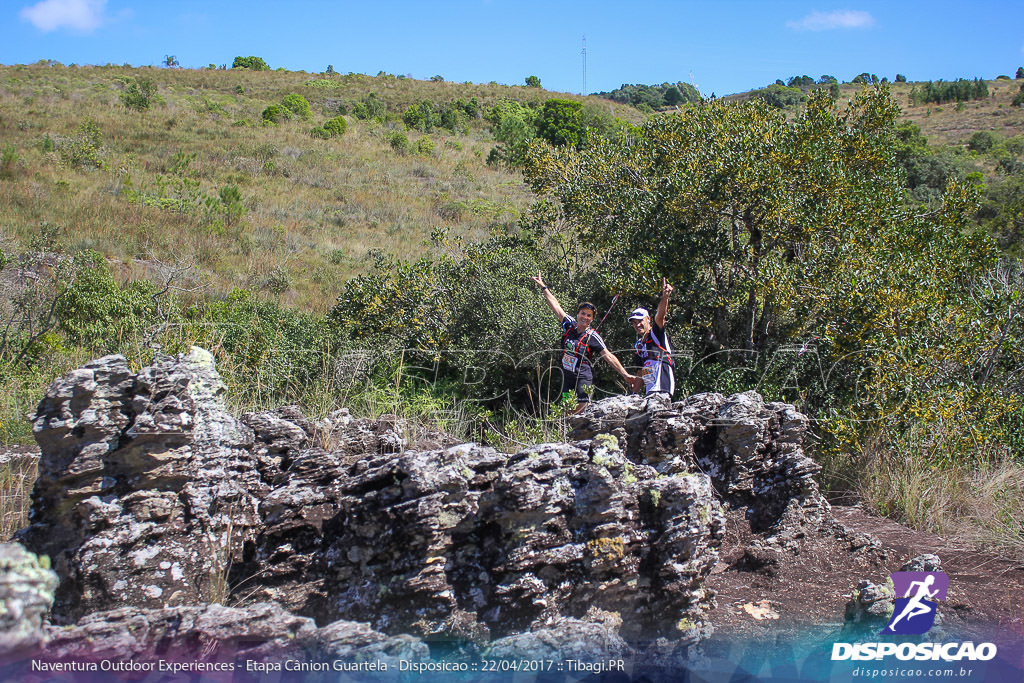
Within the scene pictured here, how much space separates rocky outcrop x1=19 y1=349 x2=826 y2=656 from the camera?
3211mm

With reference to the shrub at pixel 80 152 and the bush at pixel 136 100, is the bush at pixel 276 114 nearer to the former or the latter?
the bush at pixel 136 100

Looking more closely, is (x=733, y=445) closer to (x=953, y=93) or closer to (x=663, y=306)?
(x=663, y=306)

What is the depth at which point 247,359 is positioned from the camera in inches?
295

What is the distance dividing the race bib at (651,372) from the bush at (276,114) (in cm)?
2579

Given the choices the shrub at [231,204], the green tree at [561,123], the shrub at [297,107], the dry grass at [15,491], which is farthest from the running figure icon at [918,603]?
the shrub at [297,107]

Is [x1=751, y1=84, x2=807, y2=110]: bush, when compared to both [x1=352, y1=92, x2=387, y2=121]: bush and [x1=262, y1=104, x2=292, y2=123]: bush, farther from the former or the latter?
[x1=262, y1=104, x2=292, y2=123]: bush

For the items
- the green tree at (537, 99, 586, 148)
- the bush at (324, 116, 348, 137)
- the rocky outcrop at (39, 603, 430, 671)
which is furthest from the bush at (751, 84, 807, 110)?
the rocky outcrop at (39, 603, 430, 671)

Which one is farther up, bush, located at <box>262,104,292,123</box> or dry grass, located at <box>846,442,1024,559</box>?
bush, located at <box>262,104,292,123</box>

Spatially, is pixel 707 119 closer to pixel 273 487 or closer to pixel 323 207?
pixel 273 487

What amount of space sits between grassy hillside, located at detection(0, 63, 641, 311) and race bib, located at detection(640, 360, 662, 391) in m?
6.73

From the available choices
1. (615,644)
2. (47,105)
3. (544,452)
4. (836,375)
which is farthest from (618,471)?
(47,105)

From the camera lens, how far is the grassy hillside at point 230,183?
12359 millimetres

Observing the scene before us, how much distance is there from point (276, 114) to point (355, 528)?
28517mm

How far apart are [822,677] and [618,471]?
4.38ft
